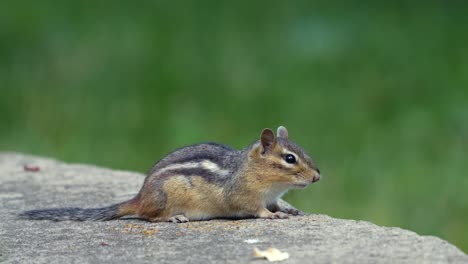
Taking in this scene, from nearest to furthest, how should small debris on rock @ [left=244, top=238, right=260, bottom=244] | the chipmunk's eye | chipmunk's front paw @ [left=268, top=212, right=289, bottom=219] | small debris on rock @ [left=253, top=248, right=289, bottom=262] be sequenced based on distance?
small debris on rock @ [left=253, top=248, right=289, bottom=262], small debris on rock @ [left=244, top=238, right=260, bottom=244], chipmunk's front paw @ [left=268, top=212, right=289, bottom=219], the chipmunk's eye

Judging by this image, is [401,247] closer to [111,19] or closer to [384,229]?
[384,229]

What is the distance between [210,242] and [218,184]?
734 mm

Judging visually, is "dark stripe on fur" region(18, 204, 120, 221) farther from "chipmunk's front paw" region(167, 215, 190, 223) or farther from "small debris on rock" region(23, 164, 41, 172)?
"small debris on rock" region(23, 164, 41, 172)

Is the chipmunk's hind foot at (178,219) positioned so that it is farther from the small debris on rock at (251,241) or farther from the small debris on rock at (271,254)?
the small debris on rock at (271,254)

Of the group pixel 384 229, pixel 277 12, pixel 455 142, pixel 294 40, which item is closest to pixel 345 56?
pixel 294 40

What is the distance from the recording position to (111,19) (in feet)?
48.9

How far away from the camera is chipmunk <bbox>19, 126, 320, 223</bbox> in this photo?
6.27 metres

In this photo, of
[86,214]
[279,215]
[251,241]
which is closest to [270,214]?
[279,215]

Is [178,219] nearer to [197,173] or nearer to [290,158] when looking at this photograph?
[197,173]

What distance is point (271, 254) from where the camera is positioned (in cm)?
520

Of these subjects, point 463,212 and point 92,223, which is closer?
point 92,223

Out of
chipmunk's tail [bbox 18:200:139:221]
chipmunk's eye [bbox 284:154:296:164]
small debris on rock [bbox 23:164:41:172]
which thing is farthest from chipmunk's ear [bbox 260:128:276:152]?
small debris on rock [bbox 23:164:41:172]

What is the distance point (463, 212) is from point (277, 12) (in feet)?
23.6

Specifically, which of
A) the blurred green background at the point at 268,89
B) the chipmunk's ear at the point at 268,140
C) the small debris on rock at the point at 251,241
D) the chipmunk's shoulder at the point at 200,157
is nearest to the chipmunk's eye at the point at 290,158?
the chipmunk's ear at the point at 268,140
